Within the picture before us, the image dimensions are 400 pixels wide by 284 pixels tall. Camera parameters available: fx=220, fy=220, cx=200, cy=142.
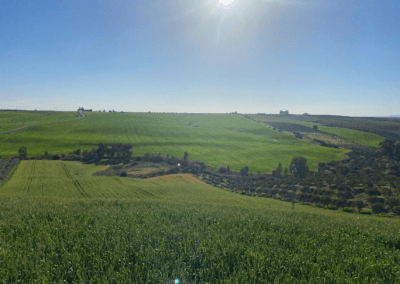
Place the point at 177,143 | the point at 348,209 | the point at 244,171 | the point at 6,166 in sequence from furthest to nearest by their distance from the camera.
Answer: the point at 177,143 < the point at 244,171 < the point at 6,166 < the point at 348,209

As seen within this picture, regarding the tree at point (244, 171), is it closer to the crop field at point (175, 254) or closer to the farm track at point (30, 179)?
the farm track at point (30, 179)

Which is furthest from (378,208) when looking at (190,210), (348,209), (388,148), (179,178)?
(388,148)

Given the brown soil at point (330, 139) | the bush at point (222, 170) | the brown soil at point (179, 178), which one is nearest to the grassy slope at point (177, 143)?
the bush at point (222, 170)

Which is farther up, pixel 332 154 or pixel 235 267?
pixel 235 267

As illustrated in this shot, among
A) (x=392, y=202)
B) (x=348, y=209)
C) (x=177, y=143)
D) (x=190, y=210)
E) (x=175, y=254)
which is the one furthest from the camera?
(x=177, y=143)

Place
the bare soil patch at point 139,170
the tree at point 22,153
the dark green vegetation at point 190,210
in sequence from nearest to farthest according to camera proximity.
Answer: the dark green vegetation at point 190,210 → the bare soil patch at point 139,170 → the tree at point 22,153

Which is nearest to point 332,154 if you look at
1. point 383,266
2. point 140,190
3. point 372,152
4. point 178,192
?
point 372,152

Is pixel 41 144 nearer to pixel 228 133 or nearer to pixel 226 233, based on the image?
pixel 228 133

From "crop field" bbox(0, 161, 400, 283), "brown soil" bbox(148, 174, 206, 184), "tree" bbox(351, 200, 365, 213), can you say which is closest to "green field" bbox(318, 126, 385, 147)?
"tree" bbox(351, 200, 365, 213)

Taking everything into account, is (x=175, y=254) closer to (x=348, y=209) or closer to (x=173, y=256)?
(x=173, y=256)
